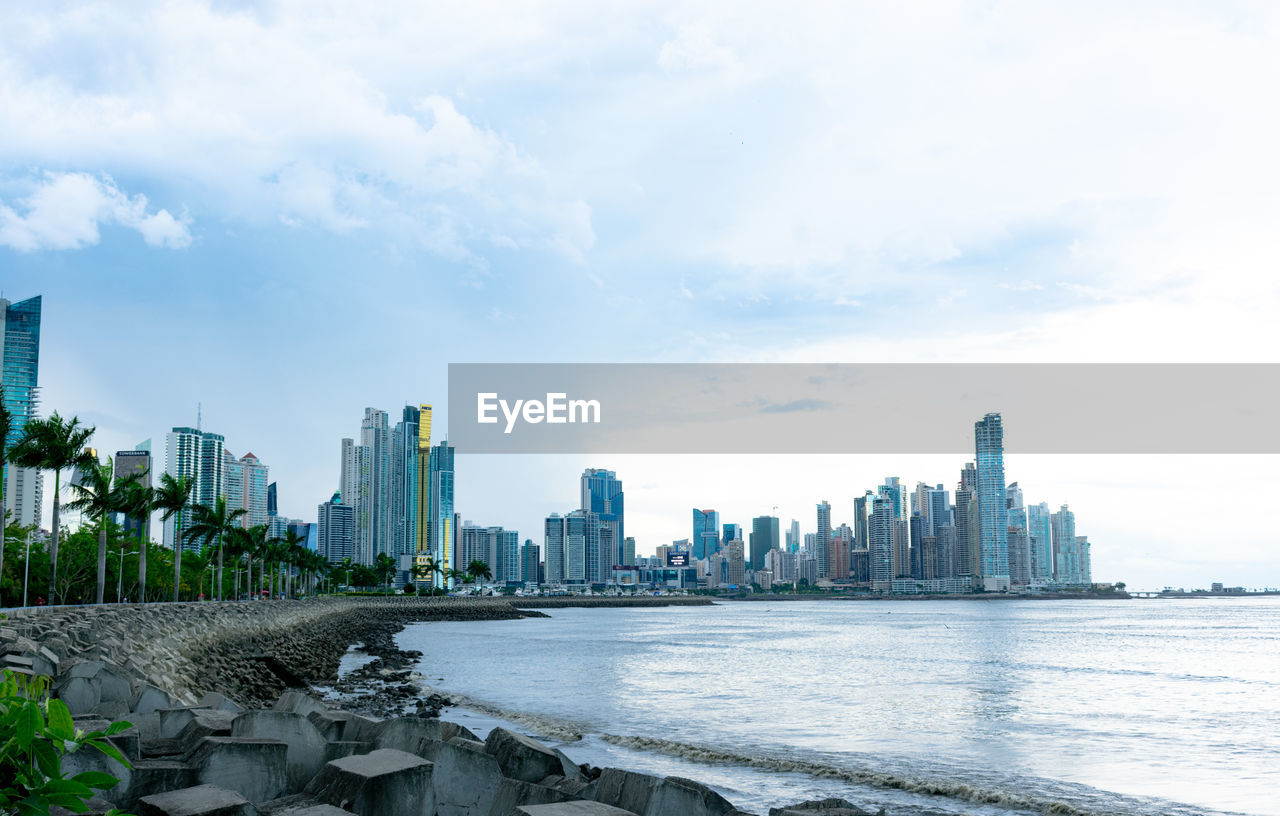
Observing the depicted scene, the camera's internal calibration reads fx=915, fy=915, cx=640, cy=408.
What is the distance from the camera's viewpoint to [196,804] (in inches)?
254

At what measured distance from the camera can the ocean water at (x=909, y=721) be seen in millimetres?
17219

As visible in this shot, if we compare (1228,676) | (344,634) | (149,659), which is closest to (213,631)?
(149,659)

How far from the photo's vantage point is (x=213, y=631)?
108ft

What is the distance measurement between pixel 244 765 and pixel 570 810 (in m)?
3.03

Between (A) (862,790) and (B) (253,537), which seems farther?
(B) (253,537)

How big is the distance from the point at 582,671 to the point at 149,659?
2311 centimetres

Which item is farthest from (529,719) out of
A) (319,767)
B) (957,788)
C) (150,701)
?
(319,767)

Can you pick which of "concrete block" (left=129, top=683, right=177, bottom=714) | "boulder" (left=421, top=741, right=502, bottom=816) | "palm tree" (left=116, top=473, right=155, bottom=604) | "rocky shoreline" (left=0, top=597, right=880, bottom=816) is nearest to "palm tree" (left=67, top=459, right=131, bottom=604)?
"palm tree" (left=116, top=473, right=155, bottom=604)

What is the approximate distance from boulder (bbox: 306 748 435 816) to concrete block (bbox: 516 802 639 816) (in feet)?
3.26

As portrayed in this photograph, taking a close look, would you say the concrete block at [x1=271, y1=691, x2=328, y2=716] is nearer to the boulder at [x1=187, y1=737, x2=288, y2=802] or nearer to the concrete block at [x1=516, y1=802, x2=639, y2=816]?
the boulder at [x1=187, y1=737, x2=288, y2=802]

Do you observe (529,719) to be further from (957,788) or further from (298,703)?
(298,703)

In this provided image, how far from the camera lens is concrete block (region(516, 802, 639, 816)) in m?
6.65

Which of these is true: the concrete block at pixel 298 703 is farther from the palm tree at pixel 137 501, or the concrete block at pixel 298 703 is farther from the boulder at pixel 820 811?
the palm tree at pixel 137 501

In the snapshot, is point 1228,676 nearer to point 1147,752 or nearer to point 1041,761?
point 1147,752
